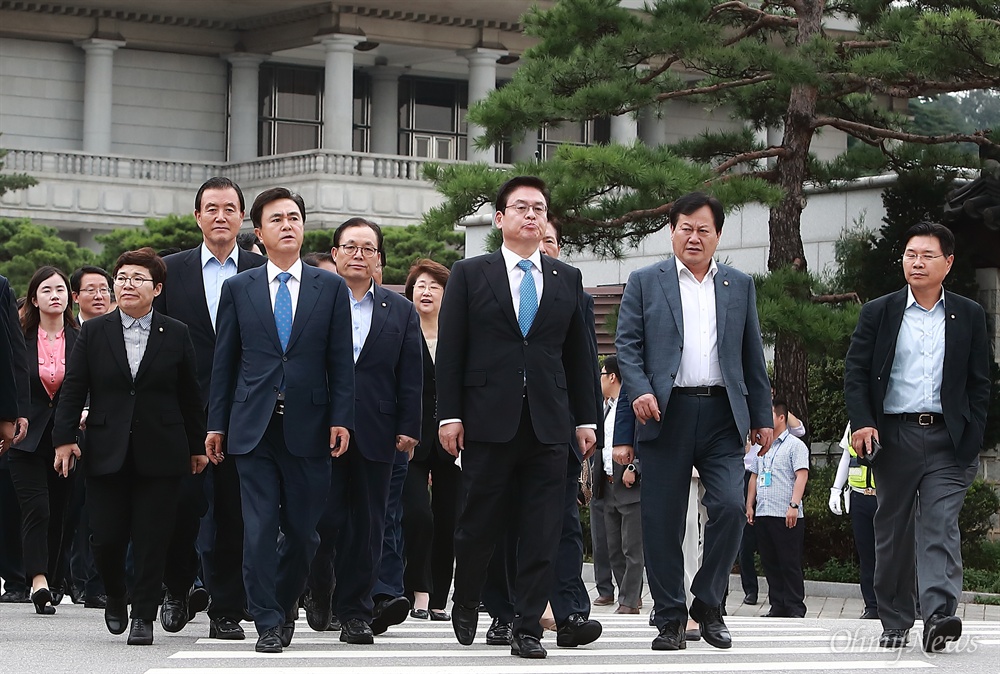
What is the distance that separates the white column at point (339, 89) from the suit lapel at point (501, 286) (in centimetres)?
3395

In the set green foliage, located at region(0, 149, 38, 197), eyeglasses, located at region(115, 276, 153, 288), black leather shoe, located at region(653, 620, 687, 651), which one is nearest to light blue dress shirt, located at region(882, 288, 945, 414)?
black leather shoe, located at region(653, 620, 687, 651)

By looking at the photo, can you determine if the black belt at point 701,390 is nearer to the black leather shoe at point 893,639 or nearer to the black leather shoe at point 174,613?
the black leather shoe at point 893,639

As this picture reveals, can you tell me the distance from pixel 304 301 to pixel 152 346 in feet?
2.90

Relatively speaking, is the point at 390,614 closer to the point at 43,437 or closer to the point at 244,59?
the point at 43,437

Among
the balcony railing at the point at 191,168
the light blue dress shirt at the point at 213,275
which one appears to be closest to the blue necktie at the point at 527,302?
the light blue dress shirt at the point at 213,275

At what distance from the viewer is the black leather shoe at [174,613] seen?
30.1ft

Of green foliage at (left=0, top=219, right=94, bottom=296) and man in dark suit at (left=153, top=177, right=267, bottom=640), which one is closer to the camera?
man in dark suit at (left=153, top=177, right=267, bottom=640)

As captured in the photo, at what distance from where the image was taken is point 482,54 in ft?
144

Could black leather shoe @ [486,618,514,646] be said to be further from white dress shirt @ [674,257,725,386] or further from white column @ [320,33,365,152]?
white column @ [320,33,365,152]

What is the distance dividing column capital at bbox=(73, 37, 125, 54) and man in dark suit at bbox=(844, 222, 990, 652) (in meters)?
35.6

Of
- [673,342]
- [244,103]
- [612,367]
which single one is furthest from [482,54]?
[673,342]

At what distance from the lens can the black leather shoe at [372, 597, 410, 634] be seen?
911 cm

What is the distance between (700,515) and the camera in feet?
38.7

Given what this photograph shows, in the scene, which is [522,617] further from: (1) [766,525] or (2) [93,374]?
(1) [766,525]
